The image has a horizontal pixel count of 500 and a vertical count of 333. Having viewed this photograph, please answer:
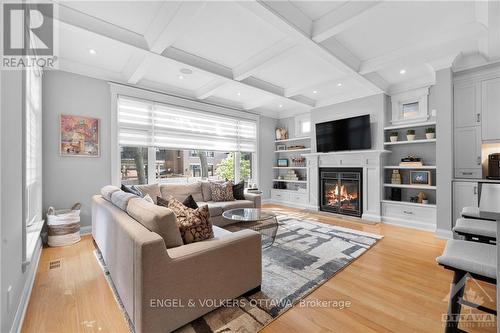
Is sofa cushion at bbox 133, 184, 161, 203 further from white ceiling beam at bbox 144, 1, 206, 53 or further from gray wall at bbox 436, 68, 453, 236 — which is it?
gray wall at bbox 436, 68, 453, 236

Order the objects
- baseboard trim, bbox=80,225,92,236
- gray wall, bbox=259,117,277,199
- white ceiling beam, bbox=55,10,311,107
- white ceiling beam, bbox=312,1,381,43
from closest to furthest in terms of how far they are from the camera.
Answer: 1. white ceiling beam, bbox=312,1,381,43
2. white ceiling beam, bbox=55,10,311,107
3. baseboard trim, bbox=80,225,92,236
4. gray wall, bbox=259,117,277,199

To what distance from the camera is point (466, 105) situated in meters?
3.63

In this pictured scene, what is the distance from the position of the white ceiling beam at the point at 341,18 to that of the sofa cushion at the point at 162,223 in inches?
101

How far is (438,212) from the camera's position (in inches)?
144

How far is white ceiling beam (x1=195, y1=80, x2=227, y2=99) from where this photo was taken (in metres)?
4.19

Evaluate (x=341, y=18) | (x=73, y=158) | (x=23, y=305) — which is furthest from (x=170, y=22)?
(x=23, y=305)

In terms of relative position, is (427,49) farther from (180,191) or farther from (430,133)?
(180,191)

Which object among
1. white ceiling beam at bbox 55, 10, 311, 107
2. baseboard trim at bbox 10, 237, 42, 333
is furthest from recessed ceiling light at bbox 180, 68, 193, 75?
baseboard trim at bbox 10, 237, 42, 333

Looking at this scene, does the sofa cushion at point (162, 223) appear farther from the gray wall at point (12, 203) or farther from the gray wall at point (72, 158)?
the gray wall at point (72, 158)

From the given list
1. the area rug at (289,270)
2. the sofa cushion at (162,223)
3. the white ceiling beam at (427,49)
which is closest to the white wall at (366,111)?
the white ceiling beam at (427,49)

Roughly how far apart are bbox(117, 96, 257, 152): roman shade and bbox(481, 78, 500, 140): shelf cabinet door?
179 inches

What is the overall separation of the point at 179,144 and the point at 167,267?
3714mm

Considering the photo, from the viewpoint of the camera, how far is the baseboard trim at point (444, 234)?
3500 millimetres

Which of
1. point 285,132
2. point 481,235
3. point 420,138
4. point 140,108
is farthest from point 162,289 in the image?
point 285,132
